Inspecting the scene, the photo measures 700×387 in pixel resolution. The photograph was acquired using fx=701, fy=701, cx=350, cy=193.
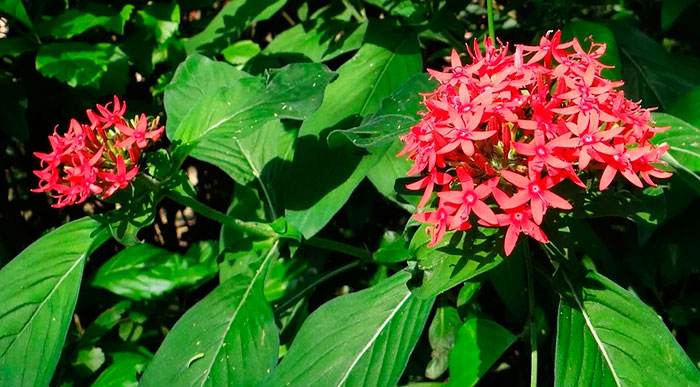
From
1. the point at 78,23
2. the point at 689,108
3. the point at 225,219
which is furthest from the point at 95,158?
the point at 689,108

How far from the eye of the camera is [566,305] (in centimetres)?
93

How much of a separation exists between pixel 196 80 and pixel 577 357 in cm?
79

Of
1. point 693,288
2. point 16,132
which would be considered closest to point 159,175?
point 16,132

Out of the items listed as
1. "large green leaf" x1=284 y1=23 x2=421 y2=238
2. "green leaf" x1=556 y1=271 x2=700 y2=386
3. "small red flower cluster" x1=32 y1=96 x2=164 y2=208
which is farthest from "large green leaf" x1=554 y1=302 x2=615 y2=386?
"small red flower cluster" x1=32 y1=96 x2=164 y2=208

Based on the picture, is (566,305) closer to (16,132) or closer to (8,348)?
(8,348)

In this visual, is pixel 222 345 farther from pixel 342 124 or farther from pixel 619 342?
pixel 619 342

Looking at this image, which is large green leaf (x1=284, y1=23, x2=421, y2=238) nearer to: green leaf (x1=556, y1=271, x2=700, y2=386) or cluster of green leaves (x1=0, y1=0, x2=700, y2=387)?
cluster of green leaves (x1=0, y1=0, x2=700, y2=387)

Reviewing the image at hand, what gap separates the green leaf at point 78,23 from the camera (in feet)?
4.22

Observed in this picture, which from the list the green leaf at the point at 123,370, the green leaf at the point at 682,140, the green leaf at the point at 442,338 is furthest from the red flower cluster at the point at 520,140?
the green leaf at the point at 123,370

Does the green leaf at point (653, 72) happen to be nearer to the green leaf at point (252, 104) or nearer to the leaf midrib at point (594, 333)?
the leaf midrib at point (594, 333)

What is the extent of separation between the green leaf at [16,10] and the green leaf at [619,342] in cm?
105

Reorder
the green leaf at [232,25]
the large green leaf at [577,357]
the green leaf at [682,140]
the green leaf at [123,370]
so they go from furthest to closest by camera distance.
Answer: the green leaf at [232,25]
the green leaf at [123,370]
the green leaf at [682,140]
the large green leaf at [577,357]

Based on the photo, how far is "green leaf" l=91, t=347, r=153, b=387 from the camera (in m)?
1.27

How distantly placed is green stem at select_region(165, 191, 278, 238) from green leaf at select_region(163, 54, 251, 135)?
22cm
